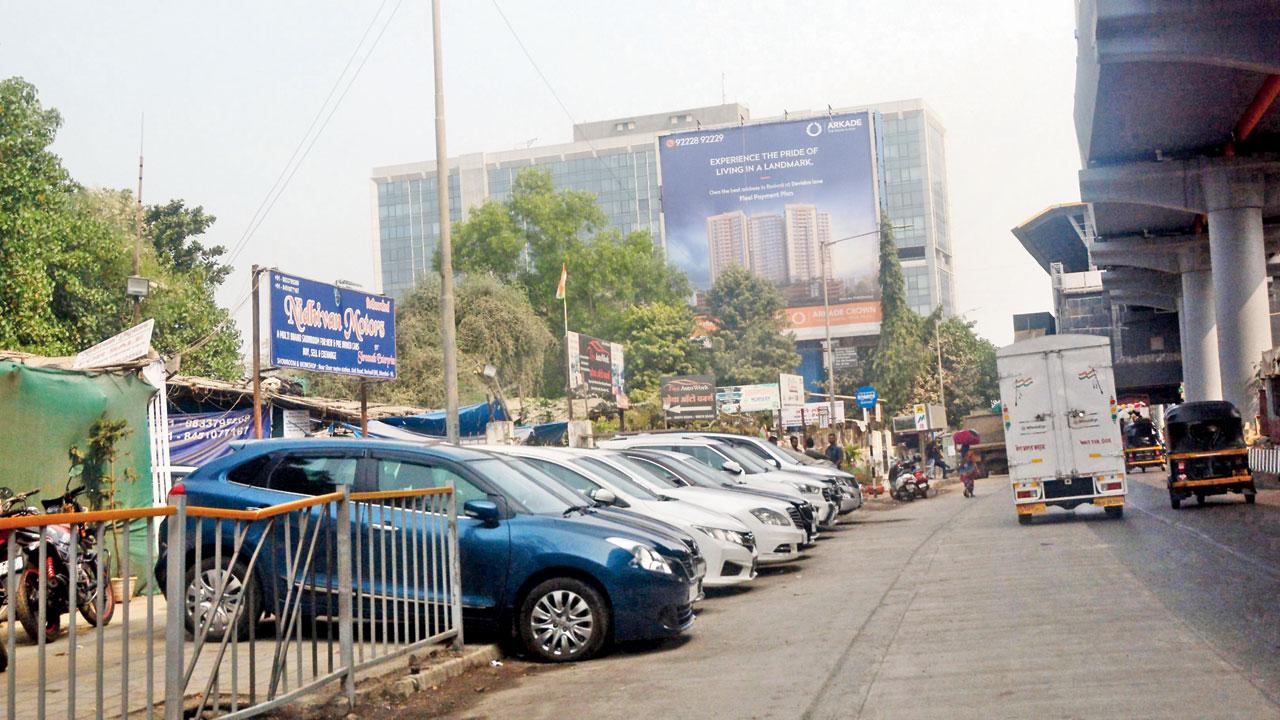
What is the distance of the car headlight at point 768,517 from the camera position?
1582 cm

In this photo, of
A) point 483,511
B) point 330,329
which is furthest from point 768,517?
point 330,329

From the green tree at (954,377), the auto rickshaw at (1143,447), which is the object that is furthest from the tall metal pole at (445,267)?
the green tree at (954,377)

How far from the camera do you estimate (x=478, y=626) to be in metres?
9.84

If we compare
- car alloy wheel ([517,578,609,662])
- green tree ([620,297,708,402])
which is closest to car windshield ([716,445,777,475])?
car alloy wheel ([517,578,609,662])

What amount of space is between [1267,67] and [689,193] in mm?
62625

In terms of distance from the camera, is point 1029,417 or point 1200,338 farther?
point 1200,338

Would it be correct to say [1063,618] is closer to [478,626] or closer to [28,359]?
[478,626]

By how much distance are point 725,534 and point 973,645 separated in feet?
14.5

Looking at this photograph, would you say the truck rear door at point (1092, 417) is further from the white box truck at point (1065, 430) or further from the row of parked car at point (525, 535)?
the row of parked car at point (525, 535)

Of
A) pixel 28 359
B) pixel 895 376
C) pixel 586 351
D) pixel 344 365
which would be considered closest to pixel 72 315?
pixel 586 351

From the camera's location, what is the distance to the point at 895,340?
83.1 metres

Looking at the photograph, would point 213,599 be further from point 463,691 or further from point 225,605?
point 463,691

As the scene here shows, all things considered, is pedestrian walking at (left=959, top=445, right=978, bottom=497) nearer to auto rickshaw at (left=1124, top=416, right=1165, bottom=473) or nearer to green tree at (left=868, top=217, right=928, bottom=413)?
auto rickshaw at (left=1124, top=416, right=1165, bottom=473)

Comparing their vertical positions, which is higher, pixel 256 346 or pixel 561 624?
pixel 256 346
